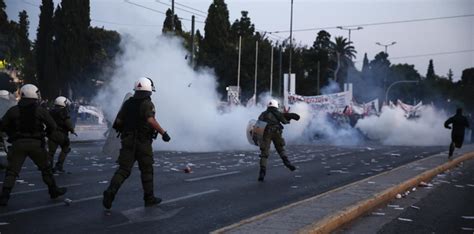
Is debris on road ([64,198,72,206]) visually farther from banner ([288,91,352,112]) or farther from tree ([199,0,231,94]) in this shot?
tree ([199,0,231,94])

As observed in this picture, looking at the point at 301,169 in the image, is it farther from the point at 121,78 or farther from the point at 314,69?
the point at 314,69

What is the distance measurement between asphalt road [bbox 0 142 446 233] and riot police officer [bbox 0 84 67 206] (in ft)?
1.62

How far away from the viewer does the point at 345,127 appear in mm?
36000

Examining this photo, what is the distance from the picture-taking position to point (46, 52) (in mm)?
50594

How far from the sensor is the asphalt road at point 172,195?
764 cm

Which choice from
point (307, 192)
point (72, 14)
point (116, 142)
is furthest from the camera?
point (72, 14)

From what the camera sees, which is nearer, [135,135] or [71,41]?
[135,135]

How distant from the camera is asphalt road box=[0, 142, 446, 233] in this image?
7.64 m

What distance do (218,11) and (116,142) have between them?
49598 millimetres

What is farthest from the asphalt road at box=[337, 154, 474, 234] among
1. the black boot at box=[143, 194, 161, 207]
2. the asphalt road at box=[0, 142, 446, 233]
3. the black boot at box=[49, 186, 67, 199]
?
the black boot at box=[49, 186, 67, 199]

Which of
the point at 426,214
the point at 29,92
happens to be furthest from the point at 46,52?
the point at 426,214

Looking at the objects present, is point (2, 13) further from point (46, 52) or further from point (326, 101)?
point (326, 101)

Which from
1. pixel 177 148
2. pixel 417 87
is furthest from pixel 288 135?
pixel 417 87

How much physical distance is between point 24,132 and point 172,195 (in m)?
2.75
